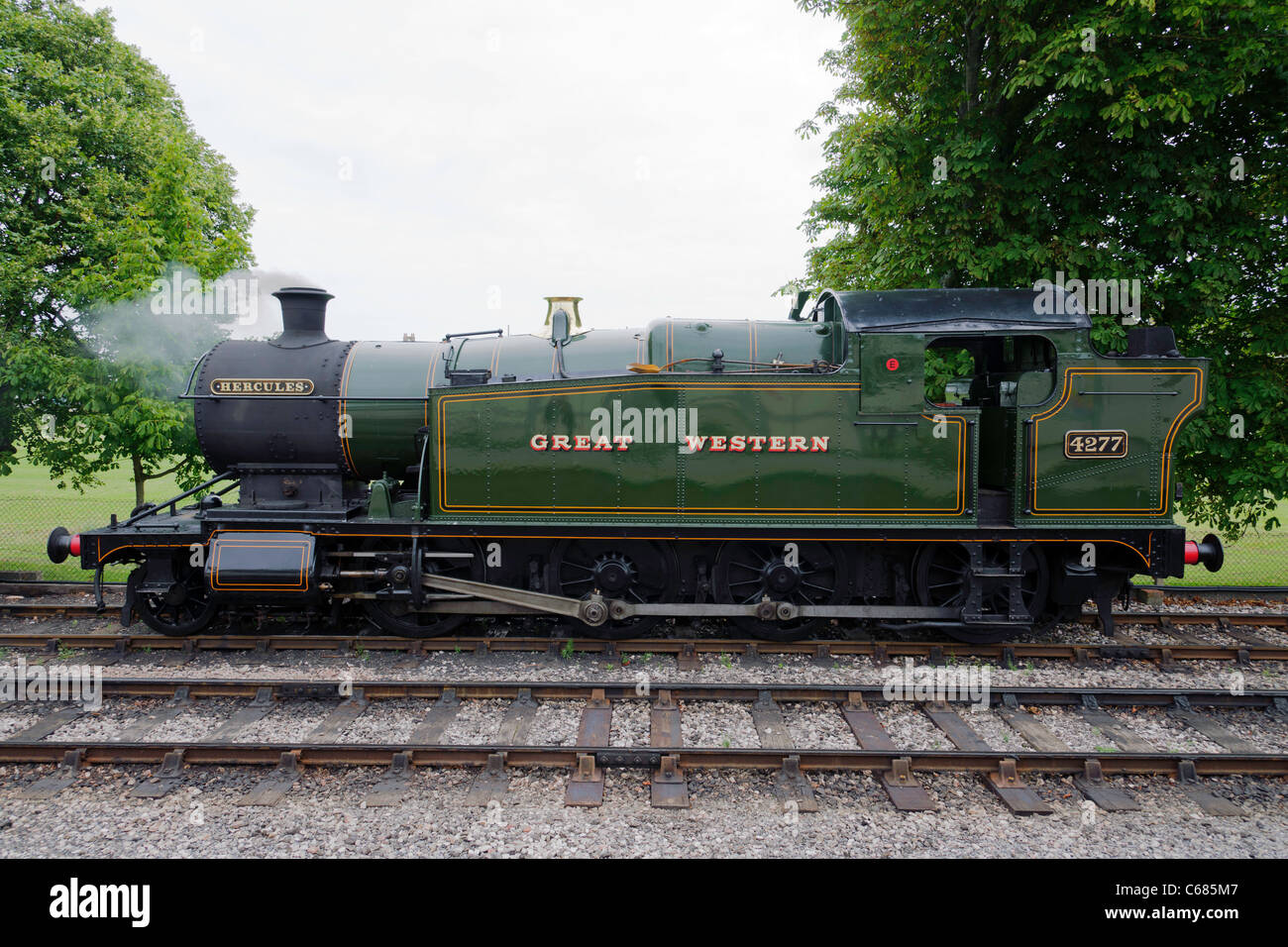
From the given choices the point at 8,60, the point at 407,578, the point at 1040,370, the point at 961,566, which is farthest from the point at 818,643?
the point at 8,60

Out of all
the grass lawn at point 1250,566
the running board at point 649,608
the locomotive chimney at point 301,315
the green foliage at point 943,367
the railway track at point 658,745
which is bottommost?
the railway track at point 658,745

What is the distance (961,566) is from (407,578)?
18.9 feet

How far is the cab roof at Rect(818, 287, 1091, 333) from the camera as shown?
21.6 feet

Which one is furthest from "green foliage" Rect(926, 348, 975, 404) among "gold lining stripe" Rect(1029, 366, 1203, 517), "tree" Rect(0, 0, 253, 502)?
"tree" Rect(0, 0, 253, 502)

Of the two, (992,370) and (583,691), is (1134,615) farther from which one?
(583,691)

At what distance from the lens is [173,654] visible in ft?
23.5

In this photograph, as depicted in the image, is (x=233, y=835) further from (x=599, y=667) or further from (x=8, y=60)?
(x=8, y=60)

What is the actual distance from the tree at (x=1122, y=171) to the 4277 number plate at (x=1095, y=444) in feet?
8.14

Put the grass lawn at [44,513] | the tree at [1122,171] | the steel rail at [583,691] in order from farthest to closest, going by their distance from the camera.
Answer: the grass lawn at [44,513] < the tree at [1122,171] < the steel rail at [583,691]

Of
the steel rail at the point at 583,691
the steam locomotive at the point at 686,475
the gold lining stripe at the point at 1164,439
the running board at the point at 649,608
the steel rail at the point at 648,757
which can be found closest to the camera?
the steel rail at the point at 648,757

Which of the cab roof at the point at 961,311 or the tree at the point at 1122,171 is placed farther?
the tree at the point at 1122,171

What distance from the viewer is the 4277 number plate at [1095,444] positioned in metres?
6.58

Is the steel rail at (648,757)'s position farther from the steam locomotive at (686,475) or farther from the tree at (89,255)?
the tree at (89,255)

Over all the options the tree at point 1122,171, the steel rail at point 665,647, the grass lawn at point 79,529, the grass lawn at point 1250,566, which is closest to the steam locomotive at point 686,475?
the steel rail at point 665,647
